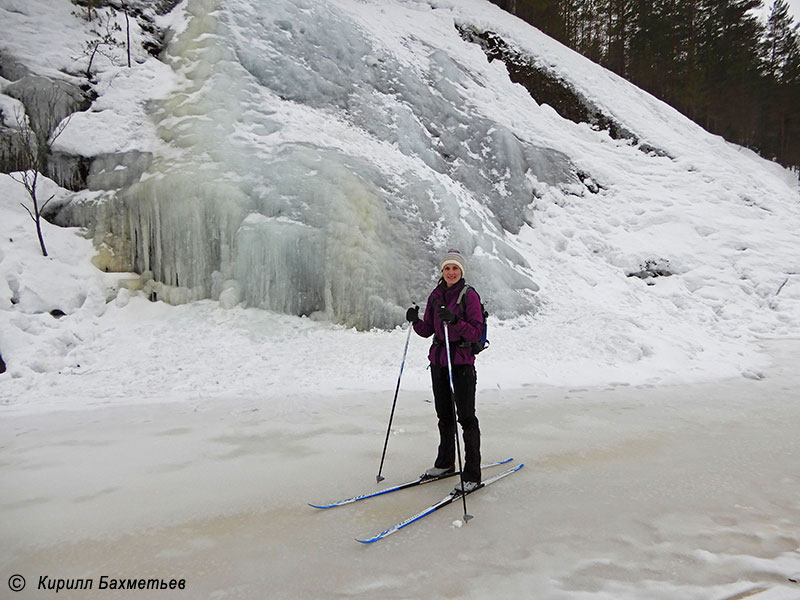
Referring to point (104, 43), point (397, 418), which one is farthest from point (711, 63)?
point (397, 418)

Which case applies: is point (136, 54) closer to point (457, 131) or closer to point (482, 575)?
point (457, 131)

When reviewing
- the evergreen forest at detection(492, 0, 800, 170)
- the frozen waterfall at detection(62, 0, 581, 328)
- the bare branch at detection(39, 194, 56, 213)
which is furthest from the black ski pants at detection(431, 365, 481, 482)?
the evergreen forest at detection(492, 0, 800, 170)

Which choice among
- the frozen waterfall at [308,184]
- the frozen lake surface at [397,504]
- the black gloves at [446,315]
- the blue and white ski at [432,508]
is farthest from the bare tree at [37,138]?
the blue and white ski at [432,508]

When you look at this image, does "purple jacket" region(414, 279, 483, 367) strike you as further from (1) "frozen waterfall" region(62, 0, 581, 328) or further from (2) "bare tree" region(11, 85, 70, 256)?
(2) "bare tree" region(11, 85, 70, 256)

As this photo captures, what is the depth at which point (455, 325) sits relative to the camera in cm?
386

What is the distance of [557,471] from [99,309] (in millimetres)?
7898

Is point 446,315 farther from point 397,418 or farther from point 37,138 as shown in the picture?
point 37,138

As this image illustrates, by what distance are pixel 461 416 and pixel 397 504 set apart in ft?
2.61

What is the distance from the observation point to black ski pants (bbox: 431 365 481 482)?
3.85 m

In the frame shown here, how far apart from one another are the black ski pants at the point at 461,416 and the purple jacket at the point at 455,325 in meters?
0.08

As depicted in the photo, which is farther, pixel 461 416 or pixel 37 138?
pixel 37 138

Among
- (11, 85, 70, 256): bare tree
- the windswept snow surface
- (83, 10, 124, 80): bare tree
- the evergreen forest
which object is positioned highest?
the evergreen forest

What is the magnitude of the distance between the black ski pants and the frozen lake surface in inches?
9.1

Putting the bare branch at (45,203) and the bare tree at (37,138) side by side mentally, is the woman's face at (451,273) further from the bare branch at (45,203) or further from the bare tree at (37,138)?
the bare branch at (45,203)
